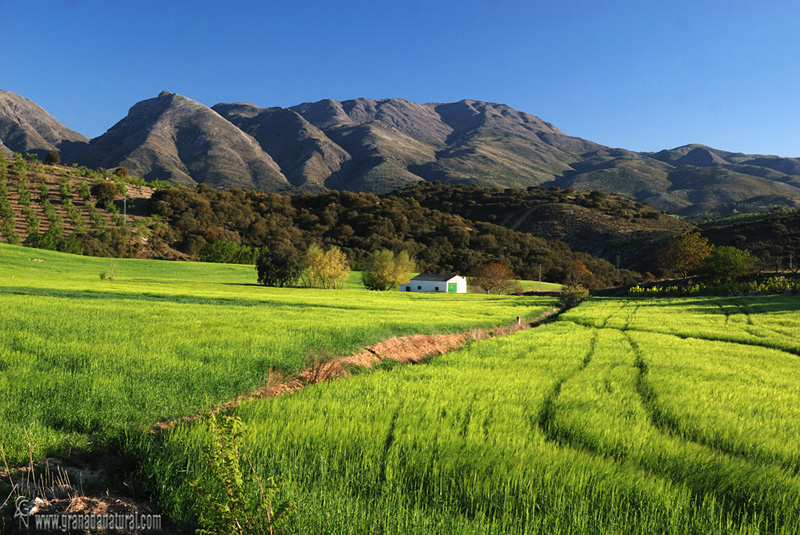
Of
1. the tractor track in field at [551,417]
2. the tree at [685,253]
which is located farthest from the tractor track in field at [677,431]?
the tree at [685,253]

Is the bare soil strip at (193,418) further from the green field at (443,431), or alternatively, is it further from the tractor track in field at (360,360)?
the green field at (443,431)

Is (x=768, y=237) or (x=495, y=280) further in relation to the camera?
(x=768, y=237)

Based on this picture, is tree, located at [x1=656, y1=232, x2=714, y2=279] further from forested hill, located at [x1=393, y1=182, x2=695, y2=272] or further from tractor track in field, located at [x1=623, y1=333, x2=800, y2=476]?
tractor track in field, located at [x1=623, y1=333, x2=800, y2=476]

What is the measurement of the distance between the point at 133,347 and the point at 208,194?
115387 mm

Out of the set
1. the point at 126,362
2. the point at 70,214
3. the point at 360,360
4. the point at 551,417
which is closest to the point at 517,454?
the point at 551,417

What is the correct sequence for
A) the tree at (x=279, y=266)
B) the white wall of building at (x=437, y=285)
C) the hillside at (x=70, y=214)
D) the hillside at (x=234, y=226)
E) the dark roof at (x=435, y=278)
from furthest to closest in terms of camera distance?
the hillside at (x=234, y=226) → the dark roof at (x=435, y=278) → the white wall of building at (x=437, y=285) → the hillside at (x=70, y=214) → the tree at (x=279, y=266)

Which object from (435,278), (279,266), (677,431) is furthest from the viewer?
(435,278)

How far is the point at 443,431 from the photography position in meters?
5.45

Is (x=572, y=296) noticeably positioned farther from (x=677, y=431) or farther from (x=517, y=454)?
(x=517, y=454)

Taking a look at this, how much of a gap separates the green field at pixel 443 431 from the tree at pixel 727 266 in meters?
49.9

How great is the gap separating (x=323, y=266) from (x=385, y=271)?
10.7m

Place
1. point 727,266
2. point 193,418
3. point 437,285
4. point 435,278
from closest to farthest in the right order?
point 193,418 → point 727,266 → point 437,285 → point 435,278

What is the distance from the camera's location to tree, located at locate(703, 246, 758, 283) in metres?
53.0

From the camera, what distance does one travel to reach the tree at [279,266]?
2333 inches
